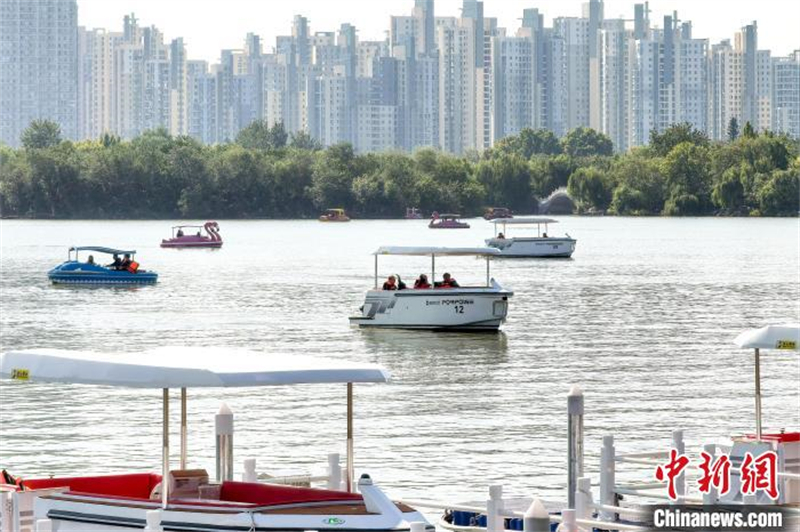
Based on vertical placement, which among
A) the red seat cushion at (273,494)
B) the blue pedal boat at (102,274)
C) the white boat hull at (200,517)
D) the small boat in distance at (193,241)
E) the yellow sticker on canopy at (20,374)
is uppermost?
the small boat in distance at (193,241)

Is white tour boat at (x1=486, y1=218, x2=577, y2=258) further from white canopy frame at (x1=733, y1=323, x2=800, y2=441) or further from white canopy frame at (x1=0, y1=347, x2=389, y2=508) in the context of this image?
white canopy frame at (x1=0, y1=347, x2=389, y2=508)

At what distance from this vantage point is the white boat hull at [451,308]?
58781mm

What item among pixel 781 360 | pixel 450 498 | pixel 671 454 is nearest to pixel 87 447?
pixel 450 498

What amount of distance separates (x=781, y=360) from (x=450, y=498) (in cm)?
2368

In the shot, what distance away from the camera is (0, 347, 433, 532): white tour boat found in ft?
53.3

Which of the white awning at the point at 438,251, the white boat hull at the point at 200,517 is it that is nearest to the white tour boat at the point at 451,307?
the white awning at the point at 438,251

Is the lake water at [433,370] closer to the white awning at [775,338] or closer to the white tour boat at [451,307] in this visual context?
the white tour boat at [451,307]

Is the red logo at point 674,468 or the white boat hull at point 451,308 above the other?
the white boat hull at point 451,308

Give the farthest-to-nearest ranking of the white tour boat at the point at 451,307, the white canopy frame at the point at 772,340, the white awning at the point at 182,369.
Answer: the white tour boat at the point at 451,307
the white canopy frame at the point at 772,340
the white awning at the point at 182,369

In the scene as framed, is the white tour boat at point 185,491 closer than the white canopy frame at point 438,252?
Yes

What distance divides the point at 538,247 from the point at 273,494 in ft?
353

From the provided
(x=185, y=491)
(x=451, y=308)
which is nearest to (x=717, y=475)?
(x=185, y=491)

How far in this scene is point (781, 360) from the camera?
158 feet

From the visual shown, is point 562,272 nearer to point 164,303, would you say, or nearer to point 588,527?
point 164,303
